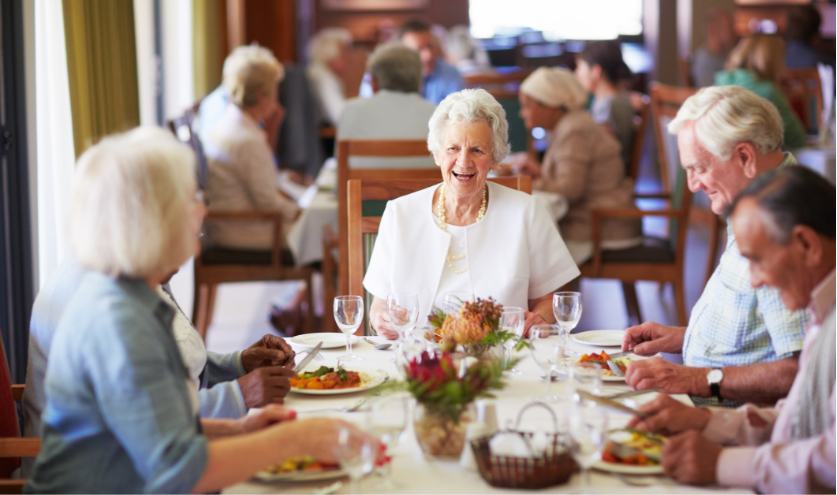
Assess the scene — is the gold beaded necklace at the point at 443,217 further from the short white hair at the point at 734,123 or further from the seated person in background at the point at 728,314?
the short white hair at the point at 734,123

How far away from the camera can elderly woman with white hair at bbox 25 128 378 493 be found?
1.09 metres

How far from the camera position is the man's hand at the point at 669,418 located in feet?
4.43

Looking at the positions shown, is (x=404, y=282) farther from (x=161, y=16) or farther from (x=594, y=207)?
(x=161, y=16)

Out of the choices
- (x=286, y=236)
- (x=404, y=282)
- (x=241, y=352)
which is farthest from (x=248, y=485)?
(x=286, y=236)

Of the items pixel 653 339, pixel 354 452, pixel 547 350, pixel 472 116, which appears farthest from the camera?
pixel 472 116

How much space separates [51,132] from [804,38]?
24.4ft

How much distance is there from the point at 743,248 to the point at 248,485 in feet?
2.81

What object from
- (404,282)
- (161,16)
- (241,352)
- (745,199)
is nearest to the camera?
(745,199)

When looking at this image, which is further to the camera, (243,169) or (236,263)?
(243,169)

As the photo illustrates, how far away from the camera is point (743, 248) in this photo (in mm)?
1264

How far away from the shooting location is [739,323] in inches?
66.2

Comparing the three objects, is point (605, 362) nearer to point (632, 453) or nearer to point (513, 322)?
point (513, 322)

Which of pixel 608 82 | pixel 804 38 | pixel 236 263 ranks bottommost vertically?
pixel 236 263

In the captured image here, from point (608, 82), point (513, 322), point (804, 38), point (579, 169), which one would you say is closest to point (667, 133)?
point (579, 169)
